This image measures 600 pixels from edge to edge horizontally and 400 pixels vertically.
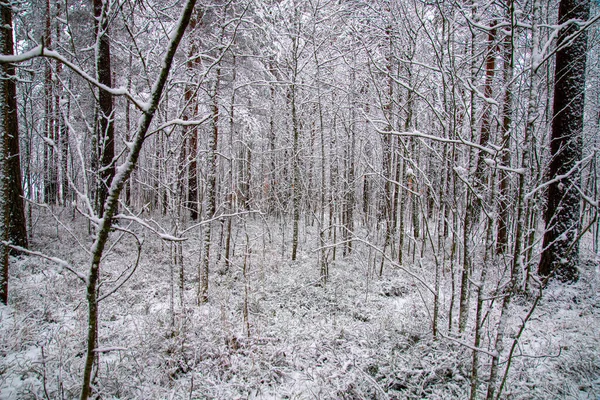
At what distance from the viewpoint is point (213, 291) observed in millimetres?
6320

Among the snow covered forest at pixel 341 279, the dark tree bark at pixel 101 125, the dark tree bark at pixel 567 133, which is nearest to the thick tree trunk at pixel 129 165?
the snow covered forest at pixel 341 279

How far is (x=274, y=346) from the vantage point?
169 inches

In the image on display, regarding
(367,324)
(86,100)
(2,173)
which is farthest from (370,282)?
(86,100)

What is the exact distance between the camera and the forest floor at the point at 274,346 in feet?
11.1

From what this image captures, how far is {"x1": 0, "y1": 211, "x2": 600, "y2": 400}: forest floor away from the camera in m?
3.38

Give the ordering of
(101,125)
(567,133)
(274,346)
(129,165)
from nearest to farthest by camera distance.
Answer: (129,165)
(101,125)
(274,346)
(567,133)

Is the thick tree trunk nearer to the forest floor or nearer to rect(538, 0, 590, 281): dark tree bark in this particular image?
the forest floor

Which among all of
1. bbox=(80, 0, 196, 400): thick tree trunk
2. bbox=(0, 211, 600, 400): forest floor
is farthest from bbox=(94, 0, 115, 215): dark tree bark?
bbox=(0, 211, 600, 400): forest floor

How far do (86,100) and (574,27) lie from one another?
52.8 feet

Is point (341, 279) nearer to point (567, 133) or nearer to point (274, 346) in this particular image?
point (274, 346)

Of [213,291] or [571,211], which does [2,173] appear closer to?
[213,291]

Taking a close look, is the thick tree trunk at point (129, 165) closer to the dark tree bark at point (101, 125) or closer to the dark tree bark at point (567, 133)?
the dark tree bark at point (101, 125)

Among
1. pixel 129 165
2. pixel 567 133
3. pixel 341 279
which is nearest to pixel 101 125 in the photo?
pixel 129 165

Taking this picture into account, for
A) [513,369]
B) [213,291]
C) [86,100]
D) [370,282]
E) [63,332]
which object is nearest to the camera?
[513,369]
